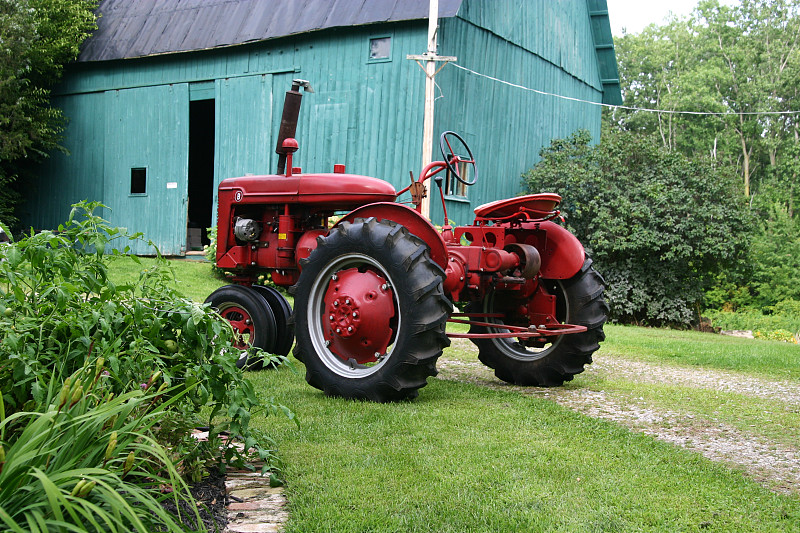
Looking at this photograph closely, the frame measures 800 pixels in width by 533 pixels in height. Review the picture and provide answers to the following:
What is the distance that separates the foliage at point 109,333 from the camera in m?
2.81

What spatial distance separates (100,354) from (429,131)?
1074 centimetres

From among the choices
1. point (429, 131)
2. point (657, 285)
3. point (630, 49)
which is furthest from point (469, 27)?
point (630, 49)

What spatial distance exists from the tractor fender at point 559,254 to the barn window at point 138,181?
1395cm

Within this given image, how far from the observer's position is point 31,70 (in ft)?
58.0

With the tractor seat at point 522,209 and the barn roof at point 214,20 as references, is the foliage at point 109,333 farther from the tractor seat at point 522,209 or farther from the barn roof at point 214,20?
the barn roof at point 214,20

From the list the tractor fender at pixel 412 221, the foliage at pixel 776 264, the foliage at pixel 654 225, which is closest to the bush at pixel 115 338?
the tractor fender at pixel 412 221

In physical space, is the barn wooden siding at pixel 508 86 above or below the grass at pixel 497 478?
above

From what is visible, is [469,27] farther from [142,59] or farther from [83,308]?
[83,308]

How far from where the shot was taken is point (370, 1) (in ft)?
47.0

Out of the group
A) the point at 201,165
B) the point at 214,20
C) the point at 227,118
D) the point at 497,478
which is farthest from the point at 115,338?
the point at 201,165

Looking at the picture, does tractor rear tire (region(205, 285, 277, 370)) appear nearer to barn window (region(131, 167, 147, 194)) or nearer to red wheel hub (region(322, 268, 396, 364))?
red wheel hub (region(322, 268, 396, 364))

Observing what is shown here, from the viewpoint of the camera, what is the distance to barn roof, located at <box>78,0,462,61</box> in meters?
14.1

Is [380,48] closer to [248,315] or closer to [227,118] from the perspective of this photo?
[227,118]

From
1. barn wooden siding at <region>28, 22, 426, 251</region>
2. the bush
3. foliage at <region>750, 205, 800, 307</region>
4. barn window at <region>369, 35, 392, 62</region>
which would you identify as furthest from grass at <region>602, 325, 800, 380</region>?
foliage at <region>750, 205, 800, 307</region>
